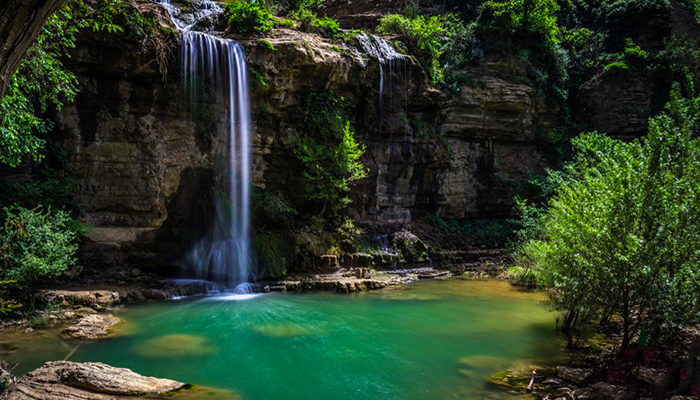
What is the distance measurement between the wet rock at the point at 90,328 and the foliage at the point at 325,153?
10.1 metres

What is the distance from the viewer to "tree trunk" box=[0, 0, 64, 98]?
2588mm

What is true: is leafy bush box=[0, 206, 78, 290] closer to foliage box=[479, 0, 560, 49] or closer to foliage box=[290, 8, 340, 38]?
foliage box=[290, 8, 340, 38]

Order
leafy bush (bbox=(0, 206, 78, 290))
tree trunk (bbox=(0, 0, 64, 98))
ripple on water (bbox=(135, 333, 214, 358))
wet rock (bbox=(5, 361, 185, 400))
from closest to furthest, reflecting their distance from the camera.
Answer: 1. tree trunk (bbox=(0, 0, 64, 98))
2. wet rock (bbox=(5, 361, 185, 400))
3. ripple on water (bbox=(135, 333, 214, 358))
4. leafy bush (bbox=(0, 206, 78, 290))

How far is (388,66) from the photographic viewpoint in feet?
72.5

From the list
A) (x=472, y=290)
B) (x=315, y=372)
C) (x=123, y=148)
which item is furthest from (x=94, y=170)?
(x=472, y=290)

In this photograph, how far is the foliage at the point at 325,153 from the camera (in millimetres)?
18922

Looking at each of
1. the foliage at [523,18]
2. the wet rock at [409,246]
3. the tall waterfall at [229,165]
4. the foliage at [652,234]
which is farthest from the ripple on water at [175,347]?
the foliage at [523,18]

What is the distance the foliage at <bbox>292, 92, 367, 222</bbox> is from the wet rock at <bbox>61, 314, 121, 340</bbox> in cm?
1014

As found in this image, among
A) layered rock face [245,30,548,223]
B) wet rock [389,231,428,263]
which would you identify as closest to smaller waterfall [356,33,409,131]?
layered rock face [245,30,548,223]

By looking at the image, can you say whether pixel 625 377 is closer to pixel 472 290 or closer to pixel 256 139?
pixel 472 290

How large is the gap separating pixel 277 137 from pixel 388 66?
718cm

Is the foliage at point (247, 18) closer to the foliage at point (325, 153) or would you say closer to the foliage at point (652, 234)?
the foliage at point (325, 153)

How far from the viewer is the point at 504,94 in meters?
25.1

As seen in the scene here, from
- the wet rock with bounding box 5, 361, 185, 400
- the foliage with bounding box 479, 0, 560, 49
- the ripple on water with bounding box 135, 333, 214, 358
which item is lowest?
the ripple on water with bounding box 135, 333, 214, 358
